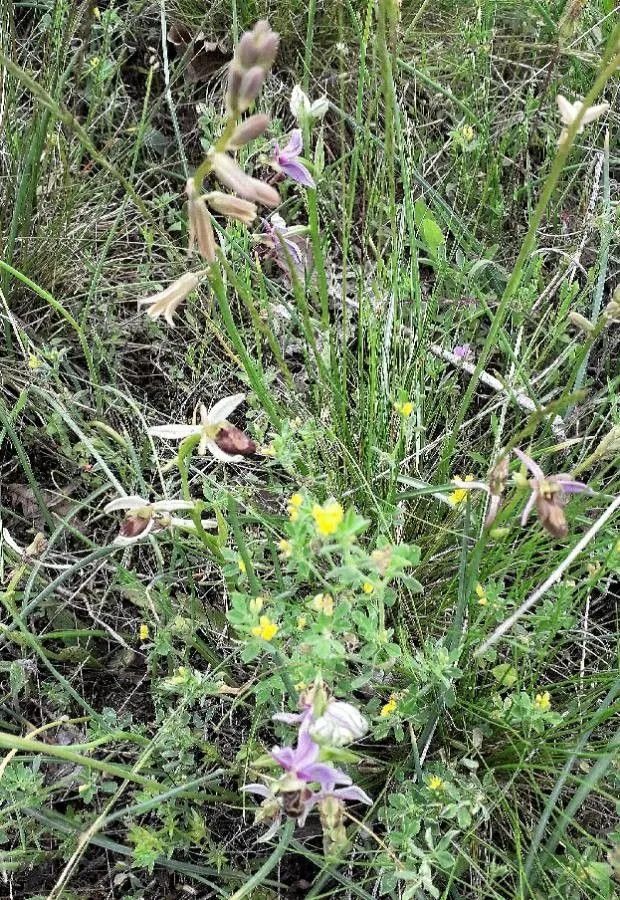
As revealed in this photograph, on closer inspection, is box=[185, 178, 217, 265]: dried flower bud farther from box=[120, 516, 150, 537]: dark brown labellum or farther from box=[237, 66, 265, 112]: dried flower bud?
box=[120, 516, 150, 537]: dark brown labellum

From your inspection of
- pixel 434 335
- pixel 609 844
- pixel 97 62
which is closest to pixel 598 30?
pixel 434 335

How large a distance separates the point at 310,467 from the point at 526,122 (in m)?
1.11

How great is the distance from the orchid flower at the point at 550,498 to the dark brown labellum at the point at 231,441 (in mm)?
375

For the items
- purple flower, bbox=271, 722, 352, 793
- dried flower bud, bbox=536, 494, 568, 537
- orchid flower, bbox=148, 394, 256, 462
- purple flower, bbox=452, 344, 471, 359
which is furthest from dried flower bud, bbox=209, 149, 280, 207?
purple flower, bbox=452, 344, 471, 359

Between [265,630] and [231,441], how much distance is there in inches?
10.7

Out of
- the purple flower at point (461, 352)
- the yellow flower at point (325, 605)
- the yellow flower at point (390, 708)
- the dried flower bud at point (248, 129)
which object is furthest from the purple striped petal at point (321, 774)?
the purple flower at point (461, 352)

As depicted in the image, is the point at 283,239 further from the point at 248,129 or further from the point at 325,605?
the point at 325,605

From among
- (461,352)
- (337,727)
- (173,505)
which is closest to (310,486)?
(173,505)

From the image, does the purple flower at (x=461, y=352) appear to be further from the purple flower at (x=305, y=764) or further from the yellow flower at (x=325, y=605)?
the purple flower at (x=305, y=764)

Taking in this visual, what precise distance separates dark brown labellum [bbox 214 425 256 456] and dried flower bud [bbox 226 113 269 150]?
39 centimetres

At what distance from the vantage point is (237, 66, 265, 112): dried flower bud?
0.86 metres

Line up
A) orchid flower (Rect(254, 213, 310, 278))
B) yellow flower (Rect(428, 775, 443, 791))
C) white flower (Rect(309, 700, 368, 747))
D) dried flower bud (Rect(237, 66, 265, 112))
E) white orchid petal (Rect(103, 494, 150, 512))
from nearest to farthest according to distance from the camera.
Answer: dried flower bud (Rect(237, 66, 265, 112)) < white flower (Rect(309, 700, 368, 747)) < white orchid petal (Rect(103, 494, 150, 512)) < yellow flower (Rect(428, 775, 443, 791)) < orchid flower (Rect(254, 213, 310, 278))

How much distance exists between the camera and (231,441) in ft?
3.76

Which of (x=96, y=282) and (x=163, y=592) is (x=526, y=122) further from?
(x=163, y=592)
